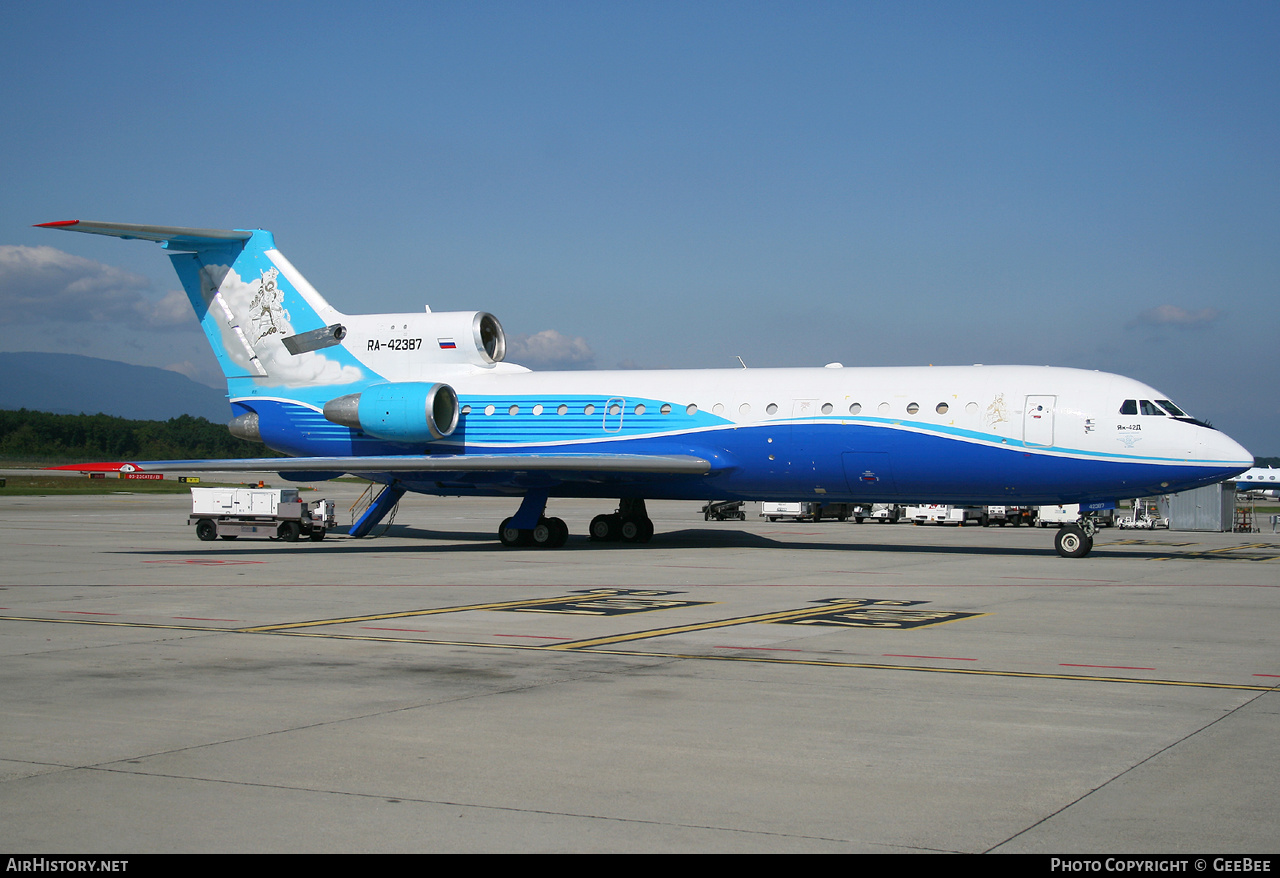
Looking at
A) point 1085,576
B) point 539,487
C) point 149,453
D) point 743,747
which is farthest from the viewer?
point 149,453

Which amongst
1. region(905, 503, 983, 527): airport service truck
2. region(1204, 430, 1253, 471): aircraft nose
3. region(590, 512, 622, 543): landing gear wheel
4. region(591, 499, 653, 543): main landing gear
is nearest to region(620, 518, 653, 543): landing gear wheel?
region(591, 499, 653, 543): main landing gear

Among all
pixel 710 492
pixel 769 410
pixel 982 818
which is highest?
pixel 769 410

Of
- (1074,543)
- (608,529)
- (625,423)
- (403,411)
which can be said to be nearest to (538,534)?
(608,529)

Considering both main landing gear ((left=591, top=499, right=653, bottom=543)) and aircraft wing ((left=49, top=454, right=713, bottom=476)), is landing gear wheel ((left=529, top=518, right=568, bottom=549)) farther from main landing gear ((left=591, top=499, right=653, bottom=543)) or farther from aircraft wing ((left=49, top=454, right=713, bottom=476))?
aircraft wing ((left=49, top=454, right=713, bottom=476))

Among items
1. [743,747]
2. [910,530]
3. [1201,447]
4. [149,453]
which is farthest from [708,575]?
[149,453]

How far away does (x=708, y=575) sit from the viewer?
20266mm

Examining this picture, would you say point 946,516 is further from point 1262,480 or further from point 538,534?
point 1262,480

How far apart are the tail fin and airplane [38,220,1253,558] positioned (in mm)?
41

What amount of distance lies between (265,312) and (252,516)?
18.6 feet

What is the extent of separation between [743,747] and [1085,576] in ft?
48.5

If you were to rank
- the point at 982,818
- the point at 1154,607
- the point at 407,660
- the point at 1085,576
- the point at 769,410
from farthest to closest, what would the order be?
the point at 769,410, the point at 1085,576, the point at 1154,607, the point at 407,660, the point at 982,818

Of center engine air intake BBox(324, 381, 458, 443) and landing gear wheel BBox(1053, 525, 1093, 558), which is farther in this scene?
center engine air intake BBox(324, 381, 458, 443)

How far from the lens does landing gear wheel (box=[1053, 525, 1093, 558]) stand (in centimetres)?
2422

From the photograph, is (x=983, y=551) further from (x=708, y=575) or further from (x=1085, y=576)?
(x=708, y=575)
